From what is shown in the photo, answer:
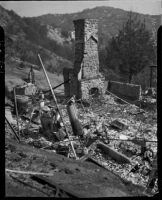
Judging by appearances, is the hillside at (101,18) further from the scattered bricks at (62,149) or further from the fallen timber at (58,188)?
the fallen timber at (58,188)

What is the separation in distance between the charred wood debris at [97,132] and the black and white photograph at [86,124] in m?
0.03

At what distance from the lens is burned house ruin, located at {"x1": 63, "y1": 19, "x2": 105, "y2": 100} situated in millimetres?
15172

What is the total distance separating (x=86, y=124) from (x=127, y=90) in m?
5.70

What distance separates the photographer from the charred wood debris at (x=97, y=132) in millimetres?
8326

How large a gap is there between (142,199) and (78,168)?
6.81 feet

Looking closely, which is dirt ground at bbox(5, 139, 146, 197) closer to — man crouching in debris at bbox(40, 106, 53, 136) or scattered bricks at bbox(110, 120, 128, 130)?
man crouching in debris at bbox(40, 106, 53, 136)

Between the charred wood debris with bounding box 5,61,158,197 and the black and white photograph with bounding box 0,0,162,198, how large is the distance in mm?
26

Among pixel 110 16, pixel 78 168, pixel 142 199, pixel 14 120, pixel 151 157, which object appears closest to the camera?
pixel 142 199

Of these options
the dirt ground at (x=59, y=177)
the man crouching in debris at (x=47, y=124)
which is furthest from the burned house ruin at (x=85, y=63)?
the dirt ground at (x=59, y=177)

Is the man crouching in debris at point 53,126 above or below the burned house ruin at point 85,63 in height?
→ below

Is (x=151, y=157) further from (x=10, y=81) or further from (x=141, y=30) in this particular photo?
(x=141, y=30)

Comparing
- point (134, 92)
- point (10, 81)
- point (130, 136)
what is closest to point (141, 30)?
point (134, 92)

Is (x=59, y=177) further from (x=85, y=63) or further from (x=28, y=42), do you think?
(x=28, y=42)

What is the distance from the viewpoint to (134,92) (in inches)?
650
